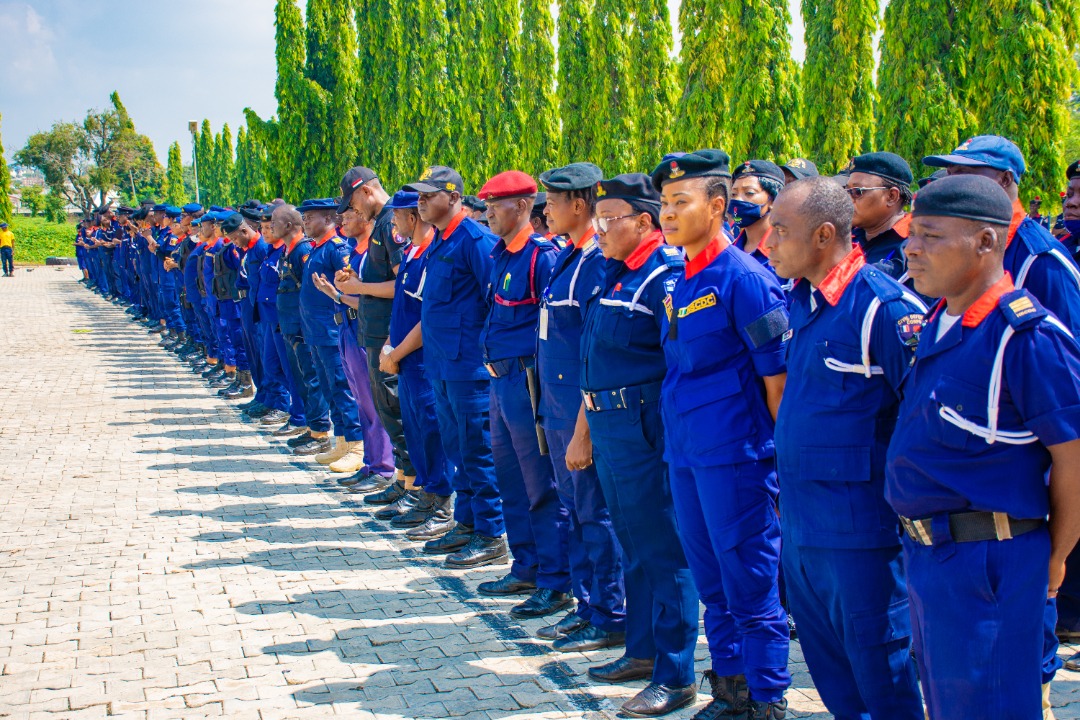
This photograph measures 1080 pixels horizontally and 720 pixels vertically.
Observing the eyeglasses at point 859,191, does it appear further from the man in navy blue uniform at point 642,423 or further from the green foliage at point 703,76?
the green foliage at point 703,76

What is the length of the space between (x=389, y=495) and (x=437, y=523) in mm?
939

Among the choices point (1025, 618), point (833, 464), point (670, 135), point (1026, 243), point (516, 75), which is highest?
point (516, 75)

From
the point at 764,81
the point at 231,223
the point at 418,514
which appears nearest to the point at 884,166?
the point at 418,514

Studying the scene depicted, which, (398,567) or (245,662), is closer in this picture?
(245,662)

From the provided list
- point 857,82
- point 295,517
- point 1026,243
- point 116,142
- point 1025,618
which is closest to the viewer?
point 1025,618

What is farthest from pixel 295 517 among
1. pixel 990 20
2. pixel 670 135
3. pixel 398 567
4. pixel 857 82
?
pixel 857 82

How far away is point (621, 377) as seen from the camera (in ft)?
13.4

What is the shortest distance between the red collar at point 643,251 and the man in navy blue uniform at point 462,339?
2.06 m

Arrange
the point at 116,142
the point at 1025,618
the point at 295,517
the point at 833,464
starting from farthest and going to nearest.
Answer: the point at 116,142 → the point at 295,517 → the point at 833,464 → the point at 1025,618

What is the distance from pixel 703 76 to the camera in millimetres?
18344

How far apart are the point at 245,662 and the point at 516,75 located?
20462 mm

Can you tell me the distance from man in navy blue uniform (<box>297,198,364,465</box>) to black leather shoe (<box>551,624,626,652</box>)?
4606 millimetres

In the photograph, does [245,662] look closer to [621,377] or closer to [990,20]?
[621,377]

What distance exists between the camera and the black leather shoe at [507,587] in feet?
18.4
